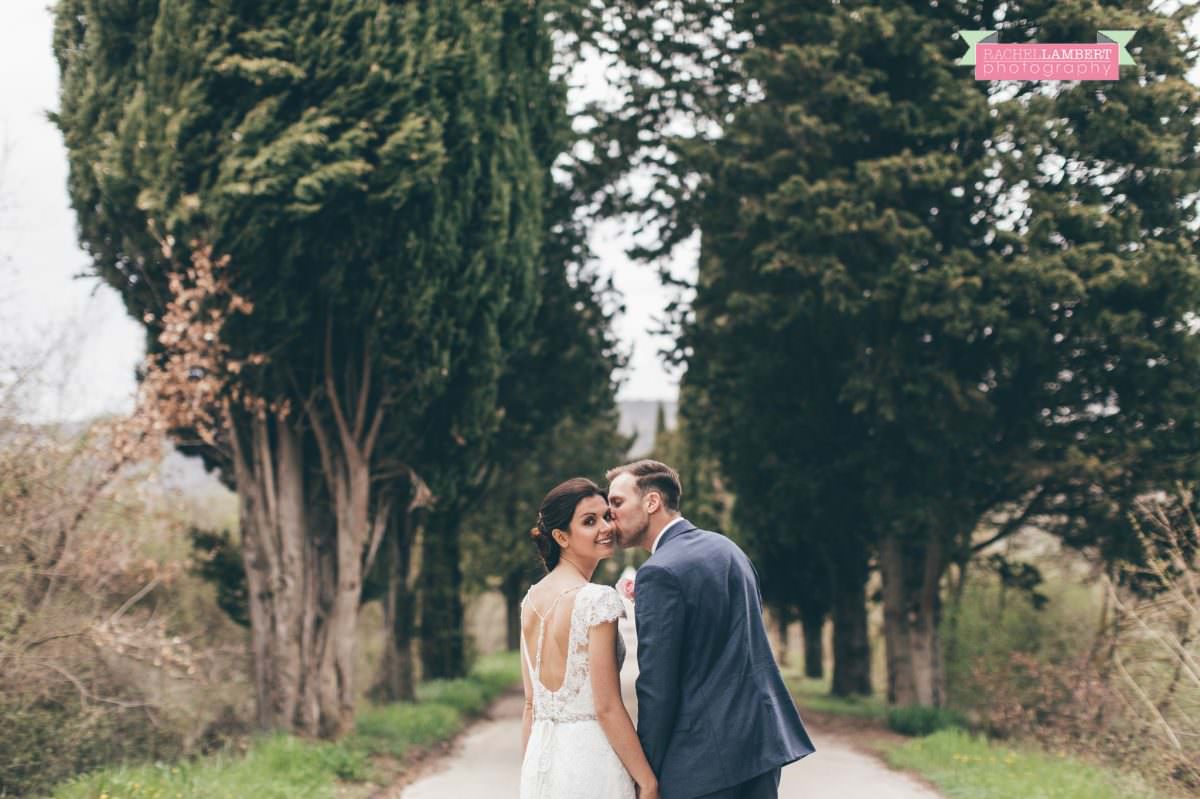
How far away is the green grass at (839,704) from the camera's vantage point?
19.2 metres

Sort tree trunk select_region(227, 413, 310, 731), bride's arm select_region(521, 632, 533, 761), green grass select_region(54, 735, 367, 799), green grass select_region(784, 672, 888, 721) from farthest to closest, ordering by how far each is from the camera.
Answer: green grass select_region(784, 672, 888, 721) → tree trunk select_region(227, 413, 310, 731) → green grass select_region(54, 735, 367, 799) → bride's arm select_region(521, 632, 533, 761)

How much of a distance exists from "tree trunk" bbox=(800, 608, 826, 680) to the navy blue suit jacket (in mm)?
22674

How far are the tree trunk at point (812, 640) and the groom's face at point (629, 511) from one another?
22634 millimetres

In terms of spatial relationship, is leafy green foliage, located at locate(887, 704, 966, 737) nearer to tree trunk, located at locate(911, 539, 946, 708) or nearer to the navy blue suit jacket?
tree trunk, located at locate(911, 539, 946, 708)

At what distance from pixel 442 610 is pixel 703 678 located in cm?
2066

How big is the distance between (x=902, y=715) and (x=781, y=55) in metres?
9.23

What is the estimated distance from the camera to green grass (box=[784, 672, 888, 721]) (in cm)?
1917

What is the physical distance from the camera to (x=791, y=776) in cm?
1317

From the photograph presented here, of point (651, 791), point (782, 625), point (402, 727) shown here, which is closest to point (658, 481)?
point (651, 791)

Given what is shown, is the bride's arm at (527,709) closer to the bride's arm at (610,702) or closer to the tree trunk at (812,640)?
the bride's arm at (610,702)

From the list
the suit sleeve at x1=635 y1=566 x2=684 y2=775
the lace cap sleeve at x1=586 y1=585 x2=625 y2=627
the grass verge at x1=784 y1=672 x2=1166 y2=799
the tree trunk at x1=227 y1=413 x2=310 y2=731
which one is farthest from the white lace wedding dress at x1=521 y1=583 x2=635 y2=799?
the tree trunk at x1=227 y1=413 x2=310 y2=731

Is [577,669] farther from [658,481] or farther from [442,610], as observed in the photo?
[442,610]

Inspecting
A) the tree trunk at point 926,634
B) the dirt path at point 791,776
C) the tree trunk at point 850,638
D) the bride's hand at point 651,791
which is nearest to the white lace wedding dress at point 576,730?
the bride's hand at point 651,791

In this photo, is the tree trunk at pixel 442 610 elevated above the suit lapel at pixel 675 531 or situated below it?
below
